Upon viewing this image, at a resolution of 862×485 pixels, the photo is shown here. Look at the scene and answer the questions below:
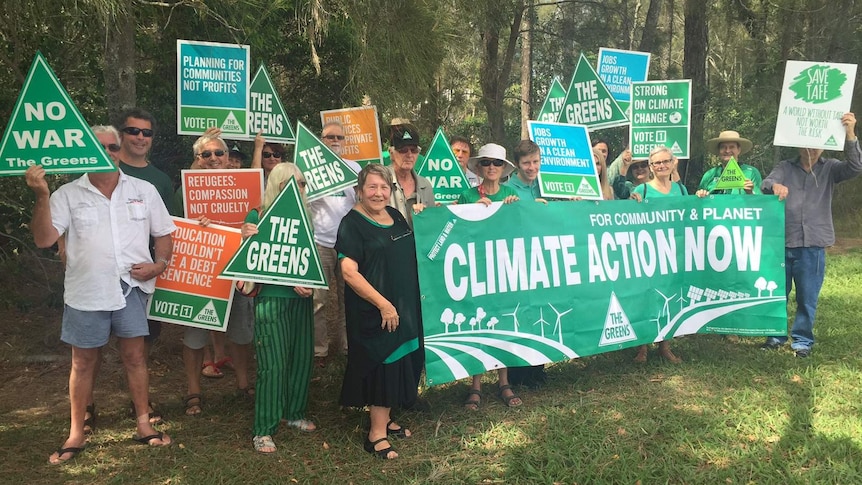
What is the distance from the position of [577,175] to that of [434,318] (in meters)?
1.80

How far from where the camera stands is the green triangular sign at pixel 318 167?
4.66 meters

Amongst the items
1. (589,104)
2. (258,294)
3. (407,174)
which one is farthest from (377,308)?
(589,104)

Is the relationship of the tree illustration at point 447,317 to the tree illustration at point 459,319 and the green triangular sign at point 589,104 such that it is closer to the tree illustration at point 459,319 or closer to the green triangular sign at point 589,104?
the tree illustration at point 459,319

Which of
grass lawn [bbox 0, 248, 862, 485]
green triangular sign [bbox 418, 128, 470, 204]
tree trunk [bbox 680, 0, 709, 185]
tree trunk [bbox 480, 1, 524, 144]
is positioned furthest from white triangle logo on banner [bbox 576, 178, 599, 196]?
tree trunk [bbox 480, 1, 524, 144]

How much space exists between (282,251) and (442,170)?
2331 mm

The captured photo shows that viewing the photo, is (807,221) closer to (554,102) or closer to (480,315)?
(554,102)

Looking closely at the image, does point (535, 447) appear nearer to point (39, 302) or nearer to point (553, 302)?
point (553, 302)

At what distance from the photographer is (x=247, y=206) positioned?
4.69 m

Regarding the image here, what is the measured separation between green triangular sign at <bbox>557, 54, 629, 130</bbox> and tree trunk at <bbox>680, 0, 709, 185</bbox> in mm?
5089

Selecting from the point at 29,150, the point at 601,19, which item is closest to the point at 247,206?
the point at 29,150

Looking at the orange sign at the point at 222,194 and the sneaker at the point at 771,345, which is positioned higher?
the orange sign at the point at 222,194

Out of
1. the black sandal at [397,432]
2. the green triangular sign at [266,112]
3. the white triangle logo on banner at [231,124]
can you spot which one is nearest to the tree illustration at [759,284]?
the black sandal at [397,432]

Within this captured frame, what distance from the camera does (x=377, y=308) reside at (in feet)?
12.8

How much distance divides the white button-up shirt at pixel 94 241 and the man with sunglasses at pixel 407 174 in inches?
71.2
